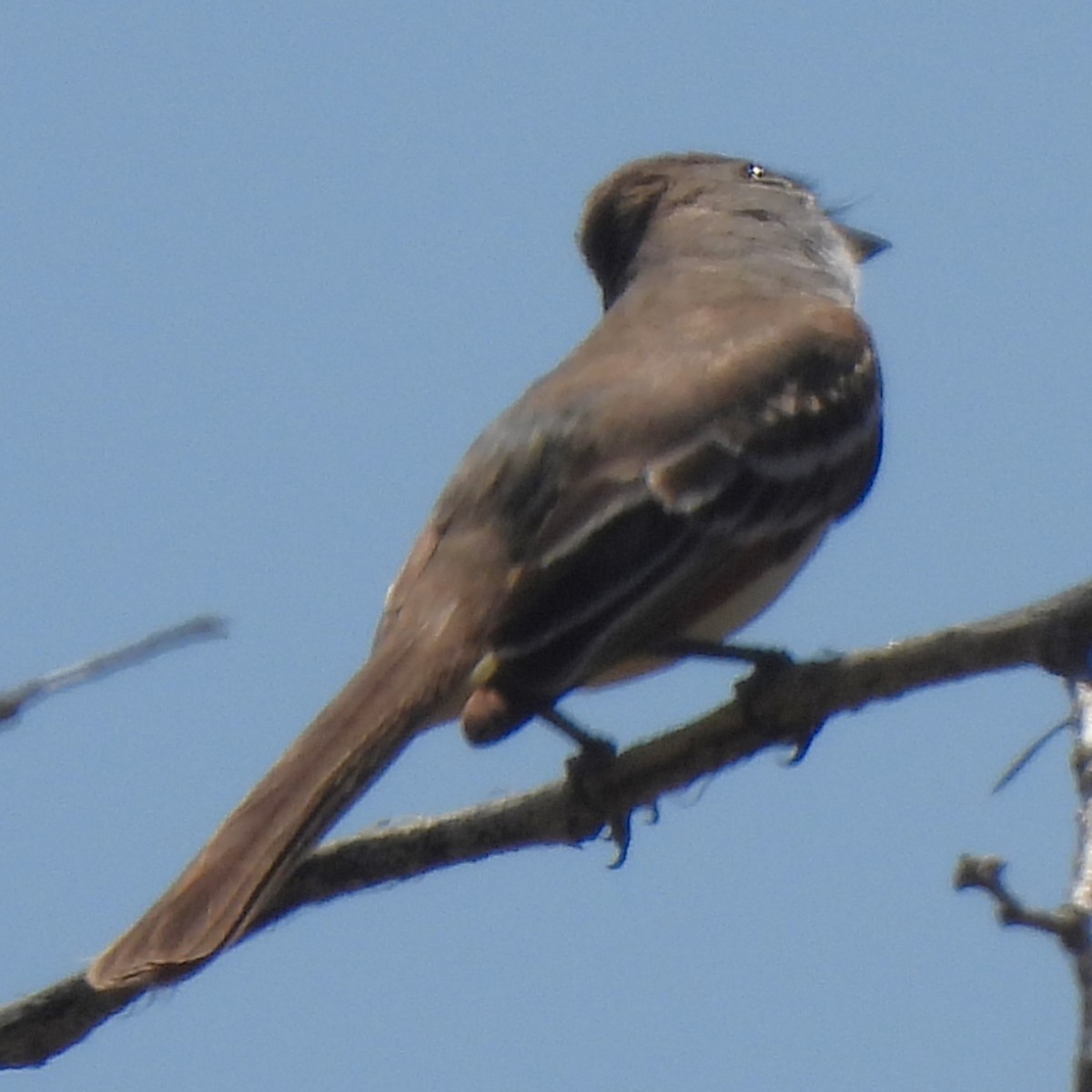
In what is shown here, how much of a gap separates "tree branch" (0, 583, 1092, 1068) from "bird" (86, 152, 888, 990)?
177 millimetres

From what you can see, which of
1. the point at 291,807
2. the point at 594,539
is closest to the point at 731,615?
the point at 594,539

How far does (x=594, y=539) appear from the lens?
649cm

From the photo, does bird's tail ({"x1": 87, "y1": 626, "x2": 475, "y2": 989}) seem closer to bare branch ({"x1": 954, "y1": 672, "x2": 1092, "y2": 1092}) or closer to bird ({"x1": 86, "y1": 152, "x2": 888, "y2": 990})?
bird ({"x1": 86, "y1": 152, "x2": 888, "y2": 990})

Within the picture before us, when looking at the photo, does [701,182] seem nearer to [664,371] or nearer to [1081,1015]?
[664,371]

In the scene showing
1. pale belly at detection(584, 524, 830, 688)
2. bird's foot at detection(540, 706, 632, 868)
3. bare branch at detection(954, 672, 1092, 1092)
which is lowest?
bare branch at detection(954, 672, 1092, 1092)

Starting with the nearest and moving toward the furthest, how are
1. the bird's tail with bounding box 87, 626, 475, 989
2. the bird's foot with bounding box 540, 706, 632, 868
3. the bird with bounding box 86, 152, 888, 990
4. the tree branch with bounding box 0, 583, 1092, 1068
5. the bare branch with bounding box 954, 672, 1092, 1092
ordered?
the bare branch with bounding box 954, 672, 1092, 1092
the tree branch with bounding box 0, 583, 1092, 1068
the bird's tail with bounding box 87, 626, 475, 989
the bird with bounding box 86, 152, 888, 990
the bird's foot with bounding box 540, 706, 632, 868

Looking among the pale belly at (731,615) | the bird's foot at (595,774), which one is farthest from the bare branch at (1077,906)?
the pale belly at (731,615)

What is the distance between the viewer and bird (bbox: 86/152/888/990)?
5621 mm

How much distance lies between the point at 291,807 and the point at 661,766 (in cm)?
100

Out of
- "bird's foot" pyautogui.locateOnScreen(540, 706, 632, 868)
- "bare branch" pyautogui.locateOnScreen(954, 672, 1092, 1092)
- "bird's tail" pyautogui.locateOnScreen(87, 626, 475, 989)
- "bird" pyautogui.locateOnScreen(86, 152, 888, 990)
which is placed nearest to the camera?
"bare branch" pyautogui.locateOnScreen(954, 672, 1092, 1092)

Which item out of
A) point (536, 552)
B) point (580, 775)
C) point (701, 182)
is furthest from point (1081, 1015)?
point (701, 182)

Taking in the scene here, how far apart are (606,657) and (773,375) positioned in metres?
1.57

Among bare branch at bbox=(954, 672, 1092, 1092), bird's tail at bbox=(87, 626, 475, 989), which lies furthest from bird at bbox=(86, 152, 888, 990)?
bare branch at bbox=(954, 672, 1092, 1092)

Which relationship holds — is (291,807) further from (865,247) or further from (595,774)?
(865,247)
